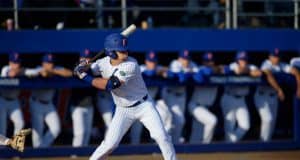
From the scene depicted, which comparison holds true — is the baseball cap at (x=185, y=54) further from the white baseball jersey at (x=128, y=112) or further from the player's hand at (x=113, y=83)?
the player's hand at (x=113, y=83)

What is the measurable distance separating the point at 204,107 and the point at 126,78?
13.1ft

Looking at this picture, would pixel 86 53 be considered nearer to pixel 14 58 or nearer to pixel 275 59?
pixel 14 58

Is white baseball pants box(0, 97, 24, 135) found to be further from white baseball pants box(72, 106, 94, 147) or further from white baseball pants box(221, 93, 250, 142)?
white baseball pants box(221, 93, 250, 142)

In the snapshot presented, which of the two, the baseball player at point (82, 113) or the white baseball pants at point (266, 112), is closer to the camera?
the baseball player at point (82, 113)

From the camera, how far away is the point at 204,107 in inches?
485

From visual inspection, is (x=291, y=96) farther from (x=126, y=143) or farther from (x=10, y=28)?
(x=10, y=28)

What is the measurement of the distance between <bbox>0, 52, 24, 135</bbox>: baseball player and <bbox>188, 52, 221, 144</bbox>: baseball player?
257 cm

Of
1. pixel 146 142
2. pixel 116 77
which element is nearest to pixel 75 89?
pixel 146 142

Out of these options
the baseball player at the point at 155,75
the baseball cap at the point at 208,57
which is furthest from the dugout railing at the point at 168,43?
the baseball player at the point at 155,75

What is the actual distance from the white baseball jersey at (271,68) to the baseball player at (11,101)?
3.68 m

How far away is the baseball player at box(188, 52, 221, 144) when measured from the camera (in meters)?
12.1

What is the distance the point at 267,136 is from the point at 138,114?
427 centimetres

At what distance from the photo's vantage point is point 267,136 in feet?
41.0

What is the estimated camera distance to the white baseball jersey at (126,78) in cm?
852
